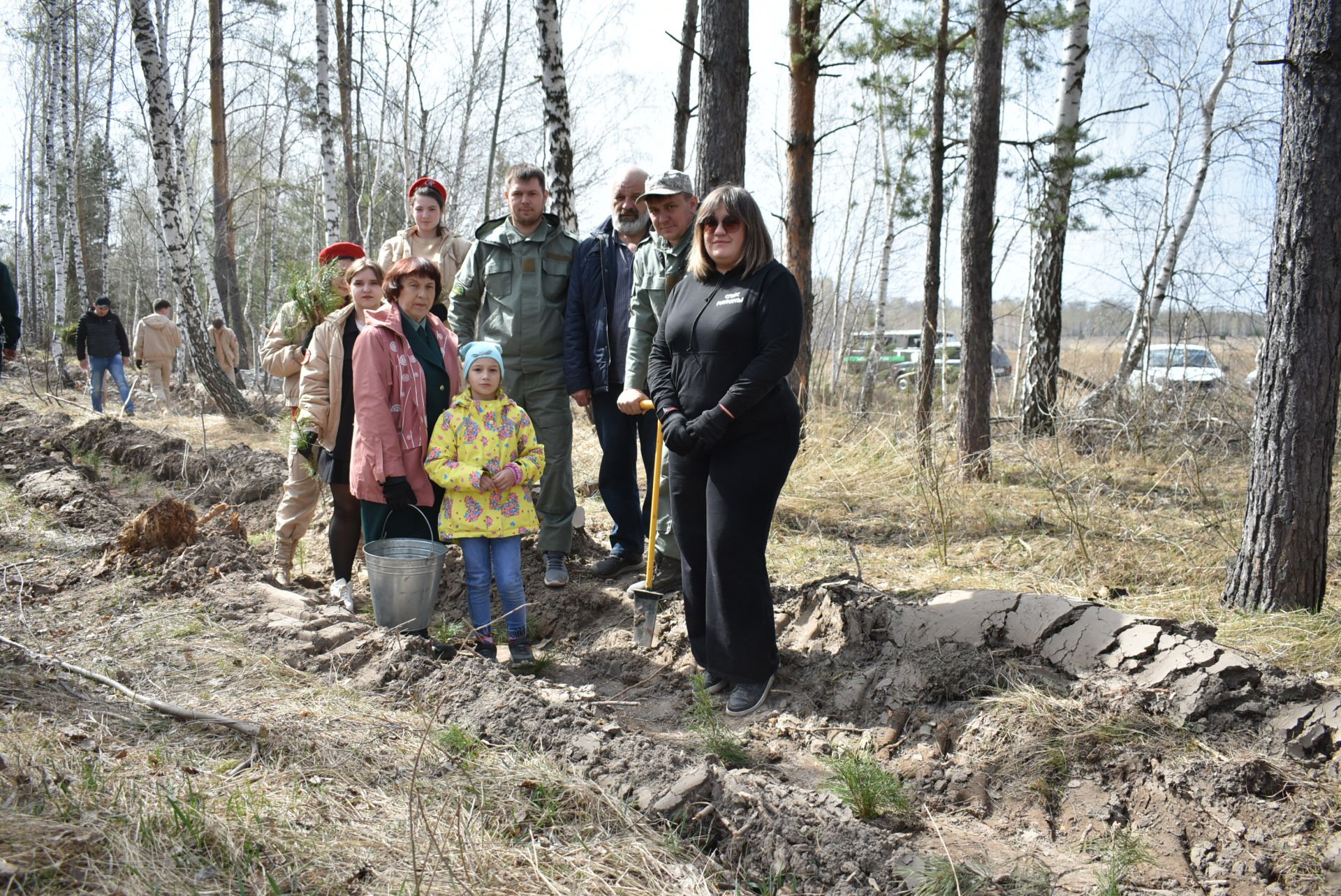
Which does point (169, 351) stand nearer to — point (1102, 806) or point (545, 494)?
point (545, 494)

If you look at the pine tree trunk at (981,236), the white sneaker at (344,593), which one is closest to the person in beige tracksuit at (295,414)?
the white sneaker at (344,593)

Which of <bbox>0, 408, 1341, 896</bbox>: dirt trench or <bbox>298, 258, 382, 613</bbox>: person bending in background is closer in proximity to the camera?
<bbox>0, 408, 1341, 896</bbox>: dirt trench

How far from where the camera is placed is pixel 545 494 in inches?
201

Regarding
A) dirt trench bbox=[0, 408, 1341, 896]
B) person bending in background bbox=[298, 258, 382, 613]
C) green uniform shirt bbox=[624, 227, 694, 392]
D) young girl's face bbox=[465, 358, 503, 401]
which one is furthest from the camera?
person bending in background bbox=[298, 258, 382, 613]

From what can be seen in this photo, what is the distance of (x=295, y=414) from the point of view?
5.10 metres

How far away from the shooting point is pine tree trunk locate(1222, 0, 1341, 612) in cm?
392

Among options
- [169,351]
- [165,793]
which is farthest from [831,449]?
[169,351]

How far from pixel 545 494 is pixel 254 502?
383 centimetres

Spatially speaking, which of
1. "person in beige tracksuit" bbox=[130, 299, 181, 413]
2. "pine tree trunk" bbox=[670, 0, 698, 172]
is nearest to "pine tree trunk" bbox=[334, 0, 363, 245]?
"person in beige tracksuit" bbox=[130, 299, 181, 413]

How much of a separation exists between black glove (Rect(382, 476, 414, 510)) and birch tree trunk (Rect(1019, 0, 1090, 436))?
6277 mm

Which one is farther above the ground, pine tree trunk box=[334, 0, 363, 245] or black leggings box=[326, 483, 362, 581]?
pine tree trunk box=[334, 0, 363, 245]

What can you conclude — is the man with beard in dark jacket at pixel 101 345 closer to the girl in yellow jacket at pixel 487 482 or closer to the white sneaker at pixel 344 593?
the white sneaker at pixel 344 593

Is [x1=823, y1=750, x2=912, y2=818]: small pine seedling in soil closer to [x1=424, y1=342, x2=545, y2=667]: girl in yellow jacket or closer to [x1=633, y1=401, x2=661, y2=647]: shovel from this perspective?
[x1=633, y1=401, x2=661, y2=647]: shovel

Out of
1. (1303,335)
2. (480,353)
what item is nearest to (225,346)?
(480,353)
